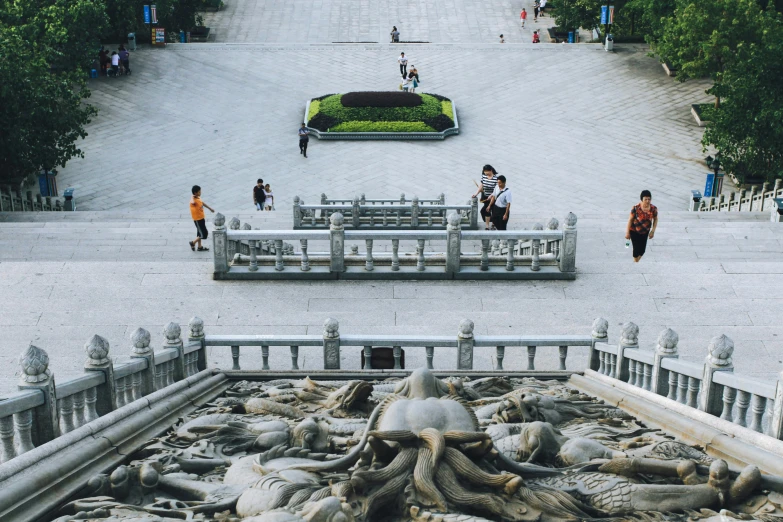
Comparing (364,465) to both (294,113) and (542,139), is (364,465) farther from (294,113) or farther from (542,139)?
(294,113)

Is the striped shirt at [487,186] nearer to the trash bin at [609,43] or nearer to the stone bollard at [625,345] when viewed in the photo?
the stone bollard at [625,345]

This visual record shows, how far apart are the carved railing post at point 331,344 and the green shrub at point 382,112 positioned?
23805mm

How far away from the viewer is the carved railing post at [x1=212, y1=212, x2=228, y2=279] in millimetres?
18359

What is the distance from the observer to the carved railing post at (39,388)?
382 inches

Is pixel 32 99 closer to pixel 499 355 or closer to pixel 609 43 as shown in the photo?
pixel 499 355

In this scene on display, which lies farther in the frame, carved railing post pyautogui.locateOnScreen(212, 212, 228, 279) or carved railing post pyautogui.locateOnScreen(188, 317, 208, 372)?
carved railing post pyautogui.locateOnScreen(212, 212, 228, 279)

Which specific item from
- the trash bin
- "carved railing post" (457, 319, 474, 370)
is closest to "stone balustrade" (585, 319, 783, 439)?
"carved railing post" (457, 319, 474, 370)

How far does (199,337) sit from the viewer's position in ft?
45.4

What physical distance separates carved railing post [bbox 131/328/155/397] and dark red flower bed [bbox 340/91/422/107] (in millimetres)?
26864

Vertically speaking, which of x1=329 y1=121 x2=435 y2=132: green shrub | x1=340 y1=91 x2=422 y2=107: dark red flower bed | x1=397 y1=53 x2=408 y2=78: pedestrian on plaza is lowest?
x1=329 y1=121 x2=435 y2=132: green shrub

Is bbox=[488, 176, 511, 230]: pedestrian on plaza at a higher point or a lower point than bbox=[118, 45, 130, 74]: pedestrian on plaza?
lower

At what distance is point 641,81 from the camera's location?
41.8 m

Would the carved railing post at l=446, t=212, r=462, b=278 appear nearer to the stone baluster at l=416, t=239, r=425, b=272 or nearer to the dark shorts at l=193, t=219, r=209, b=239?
the stone baluster at l=416, t=239, r=425, b=272

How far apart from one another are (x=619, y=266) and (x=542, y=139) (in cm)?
1788
